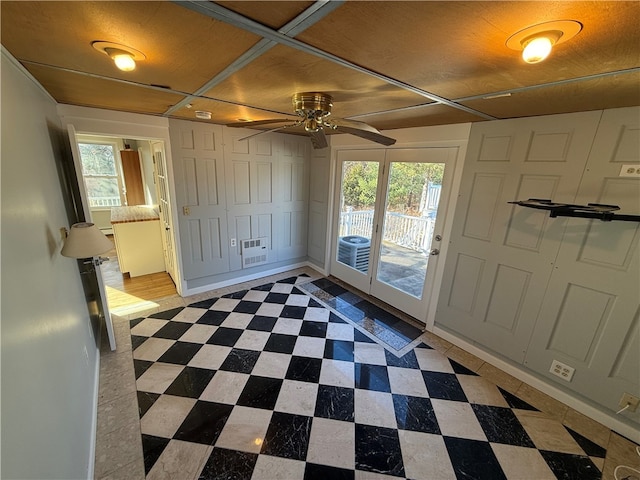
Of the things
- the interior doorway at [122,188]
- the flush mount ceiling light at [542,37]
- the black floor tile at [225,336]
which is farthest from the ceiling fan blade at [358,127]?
the interior doorway at [122,188]

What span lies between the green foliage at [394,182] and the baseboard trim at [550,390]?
1.44 meters

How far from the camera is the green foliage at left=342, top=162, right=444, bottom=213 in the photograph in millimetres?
2631

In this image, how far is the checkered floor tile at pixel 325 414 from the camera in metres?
1.47

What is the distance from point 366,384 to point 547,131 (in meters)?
2.31

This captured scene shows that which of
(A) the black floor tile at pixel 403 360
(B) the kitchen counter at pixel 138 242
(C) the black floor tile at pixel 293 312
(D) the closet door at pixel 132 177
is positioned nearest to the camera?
(A) the black floor tile at pixel 403 360

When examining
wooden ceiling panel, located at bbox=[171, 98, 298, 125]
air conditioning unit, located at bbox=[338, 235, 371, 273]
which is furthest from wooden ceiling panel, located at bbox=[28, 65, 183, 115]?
air conditioning unit, located at bbox=[338, 235, 371, 273]

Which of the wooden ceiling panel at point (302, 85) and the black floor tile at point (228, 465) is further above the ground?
the wooden ceiling panel at point (302, 85)

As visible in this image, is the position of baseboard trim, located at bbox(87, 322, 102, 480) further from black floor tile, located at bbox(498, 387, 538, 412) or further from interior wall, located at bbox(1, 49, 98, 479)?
black floor tile, located at bbox(498, 387, 538, 412)

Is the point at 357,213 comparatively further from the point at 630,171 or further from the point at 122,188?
the point at 122,188

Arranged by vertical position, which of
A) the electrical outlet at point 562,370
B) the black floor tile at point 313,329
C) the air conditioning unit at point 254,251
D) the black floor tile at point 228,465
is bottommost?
the black floor tile at point 228,465

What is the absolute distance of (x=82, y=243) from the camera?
4.96 feet

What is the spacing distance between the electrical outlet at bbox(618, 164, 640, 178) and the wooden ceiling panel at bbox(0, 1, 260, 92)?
86.6 inches

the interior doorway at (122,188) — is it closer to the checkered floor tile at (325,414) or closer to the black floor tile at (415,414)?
the checkered floor tile at (325,414)

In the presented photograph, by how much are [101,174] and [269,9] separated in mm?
6498
